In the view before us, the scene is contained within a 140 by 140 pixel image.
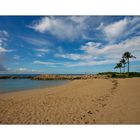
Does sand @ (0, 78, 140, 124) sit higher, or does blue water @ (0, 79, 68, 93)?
blue water @ (0, 79, 68, 93)

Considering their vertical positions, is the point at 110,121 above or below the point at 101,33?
below

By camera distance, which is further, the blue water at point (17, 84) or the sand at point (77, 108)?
the blue water at point (17, 84)

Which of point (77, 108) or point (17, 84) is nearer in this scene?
point (77, 108)

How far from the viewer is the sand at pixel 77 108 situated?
3033mm

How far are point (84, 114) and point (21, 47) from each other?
1.48 m

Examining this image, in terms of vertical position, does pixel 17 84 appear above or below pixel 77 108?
above

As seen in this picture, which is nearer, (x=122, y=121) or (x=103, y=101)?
(x=122, y=121)

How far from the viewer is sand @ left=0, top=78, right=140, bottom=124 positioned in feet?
9.95

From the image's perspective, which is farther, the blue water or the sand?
the blue water

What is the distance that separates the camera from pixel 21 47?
3.43 metres

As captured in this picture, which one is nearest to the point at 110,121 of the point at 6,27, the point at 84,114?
the point at 84,114

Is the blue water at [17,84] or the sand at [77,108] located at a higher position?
the blue water at [17,84]

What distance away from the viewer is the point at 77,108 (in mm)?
3256
